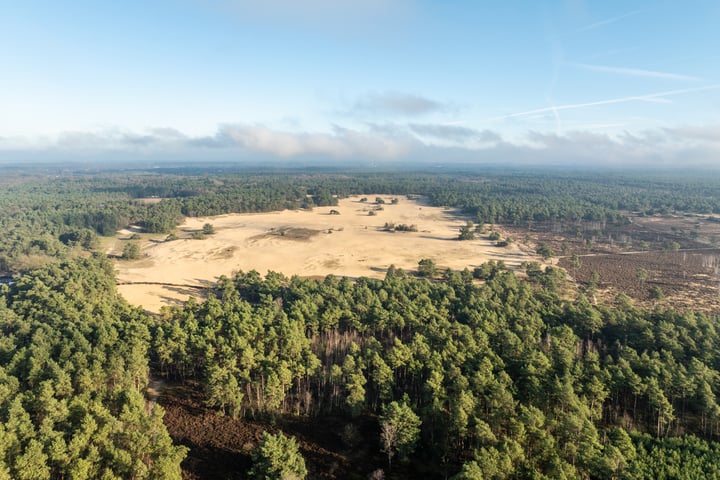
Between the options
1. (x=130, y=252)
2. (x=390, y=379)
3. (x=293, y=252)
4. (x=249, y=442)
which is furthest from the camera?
(x=293, y=252)

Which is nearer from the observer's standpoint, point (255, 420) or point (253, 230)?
point (255, 420)

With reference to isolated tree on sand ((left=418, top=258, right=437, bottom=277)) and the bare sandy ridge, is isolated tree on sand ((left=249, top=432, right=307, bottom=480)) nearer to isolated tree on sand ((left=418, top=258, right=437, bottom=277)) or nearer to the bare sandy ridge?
the bare sandy ridge

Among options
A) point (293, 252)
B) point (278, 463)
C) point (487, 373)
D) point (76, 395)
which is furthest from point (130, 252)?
point (487, 373)

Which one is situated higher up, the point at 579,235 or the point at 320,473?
the point at 579,235

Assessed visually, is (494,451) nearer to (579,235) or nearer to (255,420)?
(255,420)

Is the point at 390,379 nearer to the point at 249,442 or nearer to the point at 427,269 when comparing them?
the point at 249,442

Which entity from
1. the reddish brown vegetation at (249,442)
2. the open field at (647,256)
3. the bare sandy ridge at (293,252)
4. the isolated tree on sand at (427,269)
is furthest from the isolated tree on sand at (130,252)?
the open field at (647,256)

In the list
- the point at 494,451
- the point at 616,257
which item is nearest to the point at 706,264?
the point at 616,257
